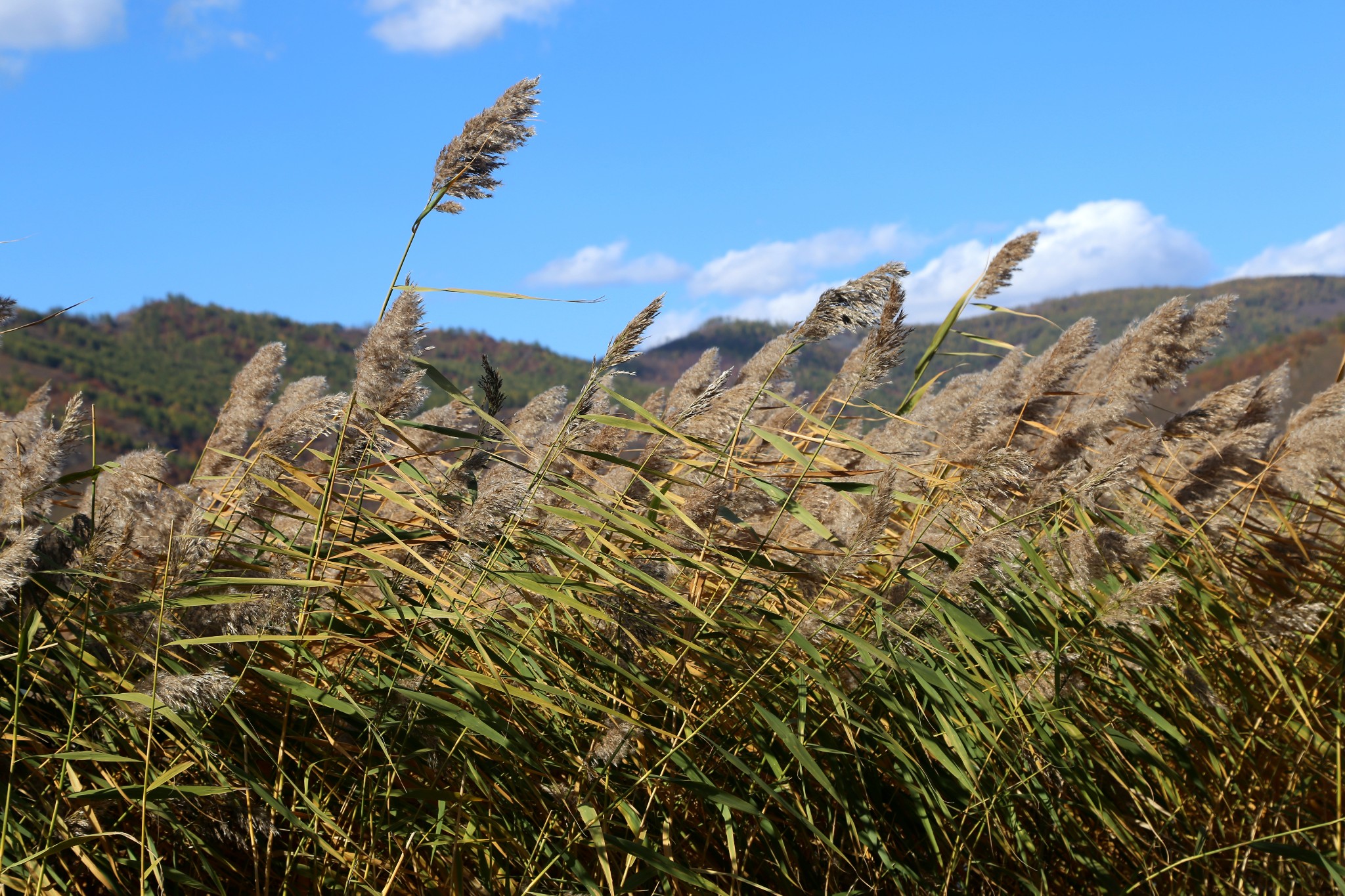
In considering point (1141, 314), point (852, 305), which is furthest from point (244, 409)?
point (1141, 314)

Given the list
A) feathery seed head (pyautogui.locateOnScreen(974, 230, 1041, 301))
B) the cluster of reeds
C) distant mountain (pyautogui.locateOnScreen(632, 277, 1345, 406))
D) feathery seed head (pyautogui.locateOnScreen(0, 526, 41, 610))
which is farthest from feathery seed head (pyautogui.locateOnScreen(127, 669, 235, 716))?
distant mountain (pyautogui.locateOnScreen(632, 277, 1345, 406))

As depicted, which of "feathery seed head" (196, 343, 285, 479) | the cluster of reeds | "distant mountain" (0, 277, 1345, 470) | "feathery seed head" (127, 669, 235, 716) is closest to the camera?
"feathery seed head" (127, 669, 235, 716)

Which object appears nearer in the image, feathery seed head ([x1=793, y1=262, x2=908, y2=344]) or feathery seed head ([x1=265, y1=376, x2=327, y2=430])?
feathery seed head ([x1=793, y1=262, x2=908, y2=344])

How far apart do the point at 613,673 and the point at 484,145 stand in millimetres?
1072

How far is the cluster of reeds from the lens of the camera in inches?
57.4

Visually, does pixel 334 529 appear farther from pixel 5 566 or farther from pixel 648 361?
pixel 648 361

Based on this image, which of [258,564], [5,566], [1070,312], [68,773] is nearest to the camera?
[5,566]

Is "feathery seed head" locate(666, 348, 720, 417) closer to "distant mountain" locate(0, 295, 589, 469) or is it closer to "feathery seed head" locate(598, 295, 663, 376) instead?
"feathery seed head" locate(598, 295, 663, 376)

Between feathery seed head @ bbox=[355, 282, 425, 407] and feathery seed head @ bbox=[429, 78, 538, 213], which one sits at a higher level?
feathery seed head @ bbox=[429, 78, 538, 213]

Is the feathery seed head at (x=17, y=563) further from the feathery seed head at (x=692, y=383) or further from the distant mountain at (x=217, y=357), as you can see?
the distant mountain at (x=217, y=357)

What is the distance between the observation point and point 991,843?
1.68 metres

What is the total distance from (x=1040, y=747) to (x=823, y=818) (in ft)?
1.48

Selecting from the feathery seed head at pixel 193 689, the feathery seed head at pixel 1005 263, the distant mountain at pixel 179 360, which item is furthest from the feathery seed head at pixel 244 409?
the distant mountain at pixel 179 360

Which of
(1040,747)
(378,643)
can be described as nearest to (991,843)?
(1040,747)
